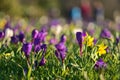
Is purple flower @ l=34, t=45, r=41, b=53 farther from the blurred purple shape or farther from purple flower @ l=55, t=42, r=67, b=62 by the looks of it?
the blurred purple shape

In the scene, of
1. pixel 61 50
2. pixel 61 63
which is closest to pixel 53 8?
pixel 61 63

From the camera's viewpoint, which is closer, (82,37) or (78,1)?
(82,37)

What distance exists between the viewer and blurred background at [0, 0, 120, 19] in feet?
59.7

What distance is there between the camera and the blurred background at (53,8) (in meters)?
18.2

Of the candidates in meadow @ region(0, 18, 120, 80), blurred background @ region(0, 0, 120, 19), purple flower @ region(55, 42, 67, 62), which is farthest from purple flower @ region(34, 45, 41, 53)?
blurred background @ region(0, 0, 120, 19)

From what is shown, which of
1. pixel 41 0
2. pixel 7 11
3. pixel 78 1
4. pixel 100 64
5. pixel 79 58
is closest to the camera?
pixel 100 64

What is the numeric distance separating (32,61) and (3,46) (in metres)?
0.76

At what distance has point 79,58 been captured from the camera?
361 centimetres

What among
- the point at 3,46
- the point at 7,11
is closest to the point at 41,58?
the point at 3,46

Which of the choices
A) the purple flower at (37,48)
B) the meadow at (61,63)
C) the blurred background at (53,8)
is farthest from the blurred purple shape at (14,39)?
the blurred background at (53,8)

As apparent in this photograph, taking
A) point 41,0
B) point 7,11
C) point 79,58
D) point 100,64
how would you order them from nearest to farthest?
point 100,64 < point 79,58 < point 7,11 < point 41,0

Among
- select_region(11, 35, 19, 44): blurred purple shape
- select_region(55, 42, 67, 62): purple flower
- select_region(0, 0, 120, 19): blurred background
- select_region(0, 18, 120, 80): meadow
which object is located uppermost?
select_region(0, 0, 120, 19): blurred background

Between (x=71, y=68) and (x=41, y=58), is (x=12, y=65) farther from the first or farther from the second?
(x=71, y=68)

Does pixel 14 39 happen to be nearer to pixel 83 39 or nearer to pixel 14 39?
pixel 14 39
